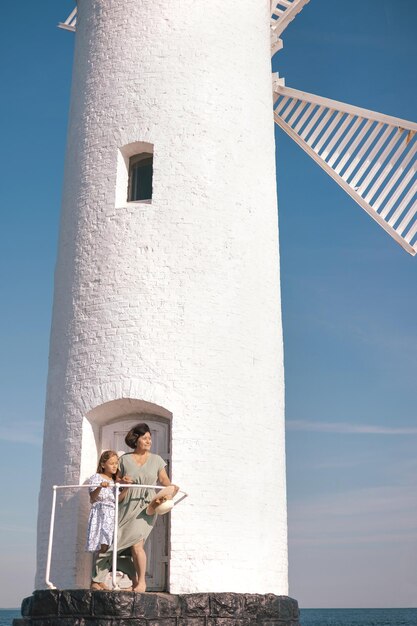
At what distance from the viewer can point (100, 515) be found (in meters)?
8.50

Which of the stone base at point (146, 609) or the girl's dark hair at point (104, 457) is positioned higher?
the girl's dark hair at point (104, 457)

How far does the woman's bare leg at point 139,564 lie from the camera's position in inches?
328

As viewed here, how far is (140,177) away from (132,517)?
4.15 meters

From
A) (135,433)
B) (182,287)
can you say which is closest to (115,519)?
(135,433)

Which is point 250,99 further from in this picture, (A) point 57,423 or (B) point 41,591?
(B) point 41,591

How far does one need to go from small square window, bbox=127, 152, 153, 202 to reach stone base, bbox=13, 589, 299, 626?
15.3 ft

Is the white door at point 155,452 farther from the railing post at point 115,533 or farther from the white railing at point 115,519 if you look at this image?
the railing post at point 115,533

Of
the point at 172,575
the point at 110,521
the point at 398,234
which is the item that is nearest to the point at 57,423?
the point at 110,521

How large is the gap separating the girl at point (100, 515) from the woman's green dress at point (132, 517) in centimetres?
13

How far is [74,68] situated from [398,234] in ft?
16.5

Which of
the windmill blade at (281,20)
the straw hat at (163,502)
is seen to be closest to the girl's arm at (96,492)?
the straw hat at (163,502)

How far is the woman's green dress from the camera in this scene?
853cm

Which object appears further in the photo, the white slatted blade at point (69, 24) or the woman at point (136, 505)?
the white slatted blade at point (69, 24)

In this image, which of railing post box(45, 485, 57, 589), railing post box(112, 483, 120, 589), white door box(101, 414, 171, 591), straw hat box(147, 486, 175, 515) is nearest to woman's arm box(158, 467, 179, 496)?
straw hat box(147, 486, 175, 515)
